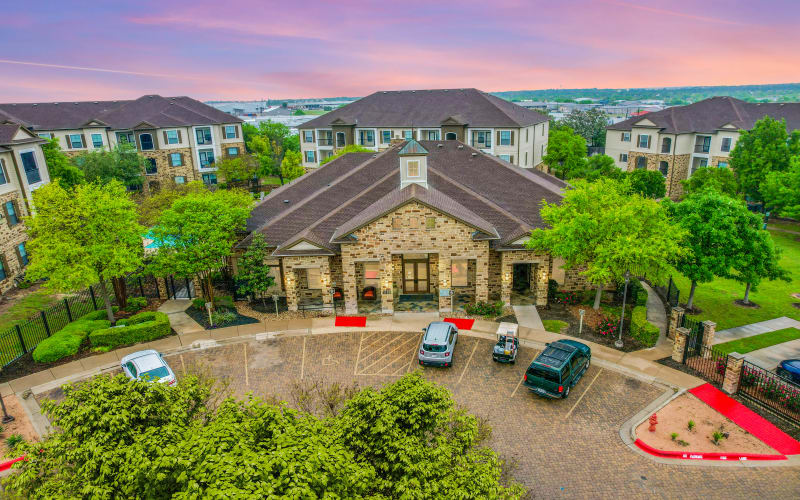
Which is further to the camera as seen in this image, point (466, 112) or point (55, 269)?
point (466, 112)

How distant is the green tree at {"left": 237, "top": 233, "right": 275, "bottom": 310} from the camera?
30562mm

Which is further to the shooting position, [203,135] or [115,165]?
[203,135]

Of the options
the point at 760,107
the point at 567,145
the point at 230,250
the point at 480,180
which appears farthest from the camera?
the point at 567,145

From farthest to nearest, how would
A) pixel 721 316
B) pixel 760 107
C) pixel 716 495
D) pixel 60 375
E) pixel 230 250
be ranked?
pixel 760 107
pixel 230 250
pixel 721 316
pixel 60 375
pixel 716 495

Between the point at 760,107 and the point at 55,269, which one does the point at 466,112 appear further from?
the point at 55,269

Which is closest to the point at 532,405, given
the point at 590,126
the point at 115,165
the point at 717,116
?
the point at 115,165

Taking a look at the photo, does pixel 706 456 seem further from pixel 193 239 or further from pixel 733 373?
pixel 193 239

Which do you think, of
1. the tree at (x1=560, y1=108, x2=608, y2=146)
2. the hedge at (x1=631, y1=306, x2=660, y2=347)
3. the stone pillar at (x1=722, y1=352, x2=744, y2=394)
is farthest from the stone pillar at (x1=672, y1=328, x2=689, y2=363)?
the tree at (x1=560, y1=108, x2=608, y2=146)

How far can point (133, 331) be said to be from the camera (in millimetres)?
27594

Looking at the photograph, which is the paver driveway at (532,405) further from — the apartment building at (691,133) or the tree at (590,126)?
the tree at (590,126)

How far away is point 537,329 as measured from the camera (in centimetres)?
2806

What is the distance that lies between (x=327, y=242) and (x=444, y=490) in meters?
22.1

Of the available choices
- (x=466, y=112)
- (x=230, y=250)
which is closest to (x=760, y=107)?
(x=466, y=112)

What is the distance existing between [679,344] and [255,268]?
24.6 meters
